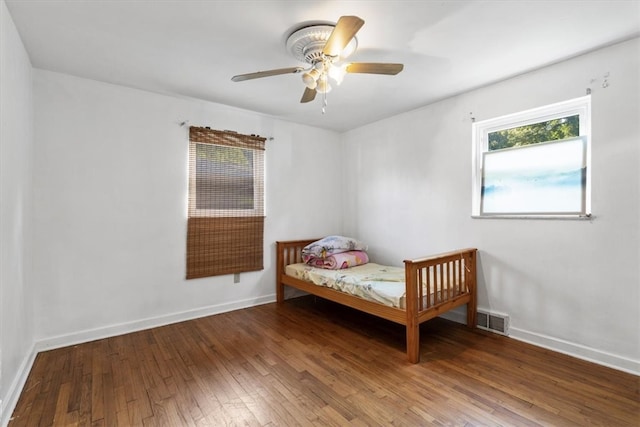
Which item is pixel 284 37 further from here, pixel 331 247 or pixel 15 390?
pixel 15 390

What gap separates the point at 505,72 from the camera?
265cm

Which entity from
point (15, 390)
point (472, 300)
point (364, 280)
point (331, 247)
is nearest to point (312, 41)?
point (364, 280)

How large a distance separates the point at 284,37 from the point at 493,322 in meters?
3.08

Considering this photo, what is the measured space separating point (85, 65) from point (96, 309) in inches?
84.9

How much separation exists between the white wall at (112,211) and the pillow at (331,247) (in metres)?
0.87

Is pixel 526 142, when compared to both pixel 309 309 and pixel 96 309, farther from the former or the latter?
pixel 96 309

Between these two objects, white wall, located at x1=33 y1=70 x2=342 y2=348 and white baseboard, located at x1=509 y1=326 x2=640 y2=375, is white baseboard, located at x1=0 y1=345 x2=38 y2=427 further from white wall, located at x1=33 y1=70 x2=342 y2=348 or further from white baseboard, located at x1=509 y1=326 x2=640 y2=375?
white baseboard, located at x1=509 y1=326 x2=640 y2=375

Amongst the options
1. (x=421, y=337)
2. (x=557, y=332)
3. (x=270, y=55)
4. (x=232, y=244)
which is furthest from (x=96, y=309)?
(x=557, y=332)

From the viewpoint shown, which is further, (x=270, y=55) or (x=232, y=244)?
(x=232, y=244)

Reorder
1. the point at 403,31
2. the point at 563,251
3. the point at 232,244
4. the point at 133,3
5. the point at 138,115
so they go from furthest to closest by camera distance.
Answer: the point at 232,244 < the point at 138,115 < the point at 563,251 < the point at 403,31 < the point at 133,3

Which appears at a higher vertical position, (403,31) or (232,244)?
(403,31)

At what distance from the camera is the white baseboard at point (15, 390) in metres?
1.67

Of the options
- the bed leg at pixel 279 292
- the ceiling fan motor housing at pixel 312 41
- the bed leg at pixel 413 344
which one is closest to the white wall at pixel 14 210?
the ceiling fan motor housing at pixel 312 41

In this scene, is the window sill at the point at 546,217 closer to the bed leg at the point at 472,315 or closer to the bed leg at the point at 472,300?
the bed leg at the point at 472,300
